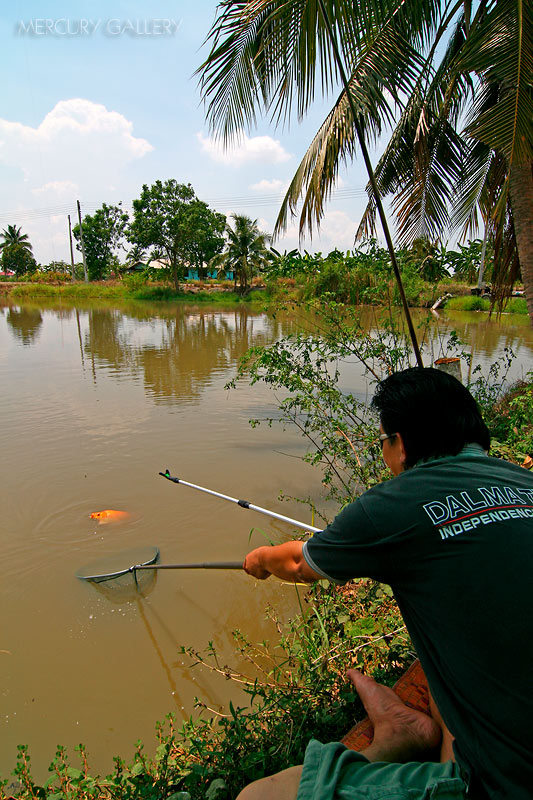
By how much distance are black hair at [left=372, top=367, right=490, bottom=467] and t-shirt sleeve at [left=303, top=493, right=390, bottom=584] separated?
26 cm

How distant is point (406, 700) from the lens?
170 cm

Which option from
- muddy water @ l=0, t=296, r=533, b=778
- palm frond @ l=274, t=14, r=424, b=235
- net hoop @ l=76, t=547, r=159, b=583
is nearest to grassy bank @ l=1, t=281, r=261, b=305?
muddy water @ l=0, t=296, r=533, b=778

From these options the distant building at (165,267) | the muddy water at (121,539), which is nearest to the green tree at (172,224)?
the distant building at (165,267)

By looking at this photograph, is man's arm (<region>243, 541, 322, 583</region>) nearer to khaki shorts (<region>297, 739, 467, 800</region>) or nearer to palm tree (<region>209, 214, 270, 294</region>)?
khaki shorts (<region>297, 739, 467, 800</region>)

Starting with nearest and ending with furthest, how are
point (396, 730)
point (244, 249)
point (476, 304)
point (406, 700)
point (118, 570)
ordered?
point (396, 730), point (406, 700), point (118, 570), point (476, 304), point (244, 249)

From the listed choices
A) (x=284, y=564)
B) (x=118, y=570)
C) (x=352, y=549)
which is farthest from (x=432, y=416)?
(x=118, y=570)

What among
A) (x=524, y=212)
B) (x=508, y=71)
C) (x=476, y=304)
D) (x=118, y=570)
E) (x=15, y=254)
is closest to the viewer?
(x=508, y=71)

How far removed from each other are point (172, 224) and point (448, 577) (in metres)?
41.4

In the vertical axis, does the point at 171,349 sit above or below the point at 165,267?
below

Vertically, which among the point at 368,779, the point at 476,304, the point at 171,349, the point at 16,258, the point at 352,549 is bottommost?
the point at 368,779

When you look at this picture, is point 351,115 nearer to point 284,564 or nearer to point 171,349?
point 284,564

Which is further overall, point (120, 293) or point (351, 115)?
point (120, 293)

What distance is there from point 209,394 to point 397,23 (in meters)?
5.99

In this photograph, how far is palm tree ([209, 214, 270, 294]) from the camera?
3519cm
